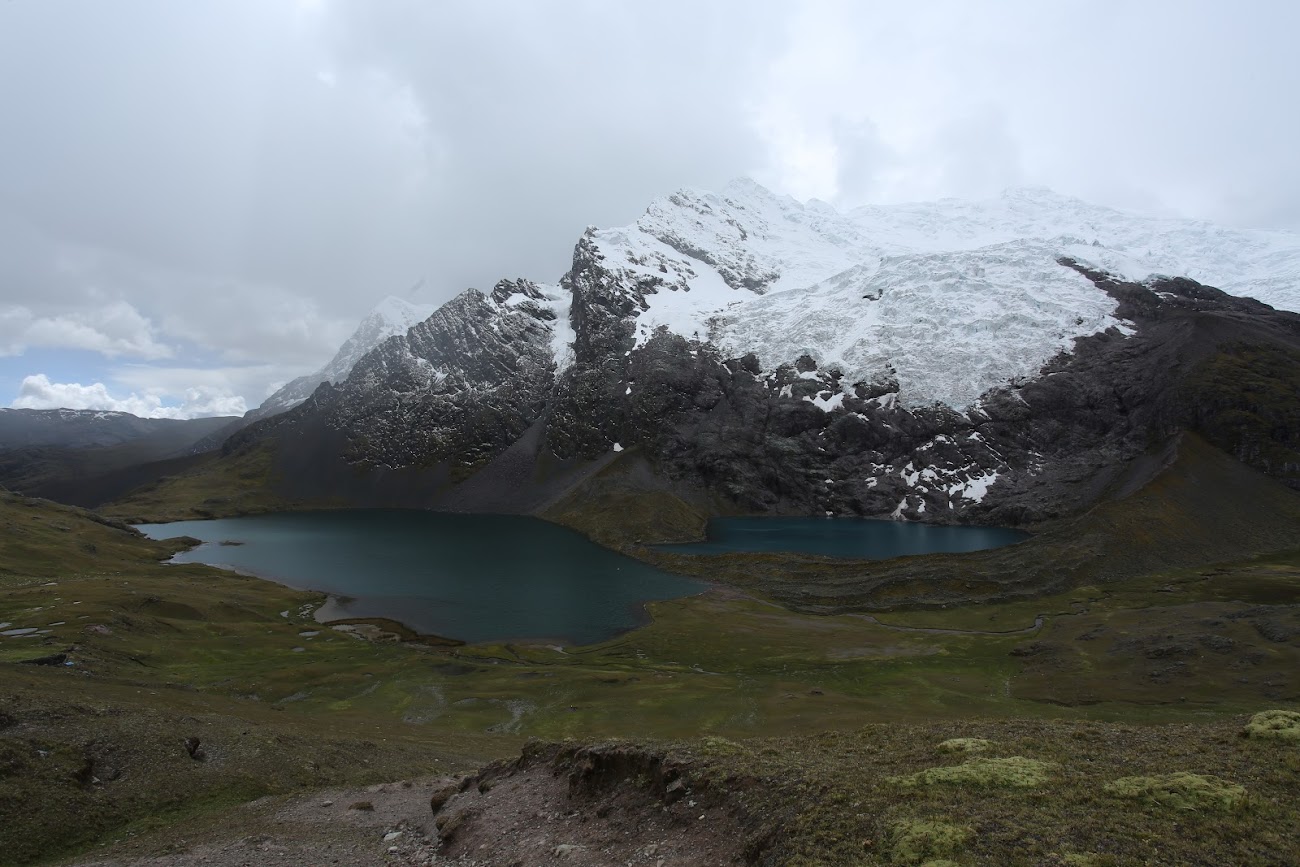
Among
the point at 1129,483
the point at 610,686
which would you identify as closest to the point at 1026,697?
the point at 610,686

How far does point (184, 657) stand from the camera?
66.9 m

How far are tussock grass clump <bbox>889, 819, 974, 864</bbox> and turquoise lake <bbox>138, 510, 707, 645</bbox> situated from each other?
267 feet

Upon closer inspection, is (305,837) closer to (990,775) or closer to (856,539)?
(990,775)

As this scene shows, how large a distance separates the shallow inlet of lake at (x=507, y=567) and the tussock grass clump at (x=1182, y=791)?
81441 mm

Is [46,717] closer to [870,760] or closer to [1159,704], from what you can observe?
[870,760]

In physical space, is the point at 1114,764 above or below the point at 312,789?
above

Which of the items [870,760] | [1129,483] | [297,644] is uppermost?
[1129,483]

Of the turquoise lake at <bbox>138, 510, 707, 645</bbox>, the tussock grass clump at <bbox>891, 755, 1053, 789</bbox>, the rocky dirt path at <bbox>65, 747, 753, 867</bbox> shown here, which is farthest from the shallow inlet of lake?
the tussock grass clump at <bbox>891, 755, 1053, 789</bbox>

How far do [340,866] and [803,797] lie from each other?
47.4 feet

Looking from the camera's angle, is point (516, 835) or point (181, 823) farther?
point (181, 823)

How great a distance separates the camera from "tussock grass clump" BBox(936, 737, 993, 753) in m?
19.6

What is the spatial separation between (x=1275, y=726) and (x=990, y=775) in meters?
9.57

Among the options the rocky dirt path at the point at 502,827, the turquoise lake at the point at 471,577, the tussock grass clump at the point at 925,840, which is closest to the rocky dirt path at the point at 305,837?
the rocky dirt path at the point at 502,827

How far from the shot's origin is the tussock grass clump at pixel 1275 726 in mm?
18281
